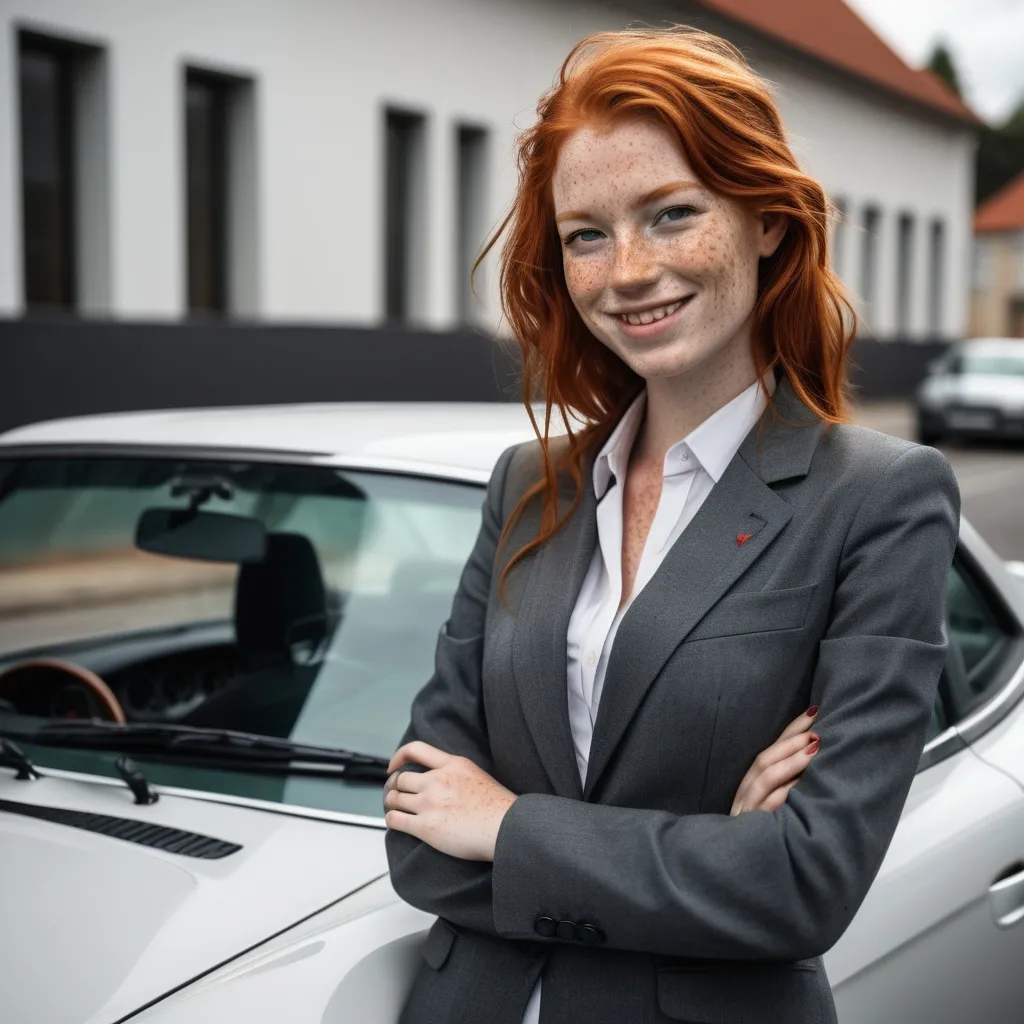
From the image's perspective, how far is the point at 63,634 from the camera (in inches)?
133

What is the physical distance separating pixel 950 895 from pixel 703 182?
1.26 meters

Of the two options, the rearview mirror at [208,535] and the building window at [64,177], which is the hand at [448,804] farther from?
the building window at [64,177]

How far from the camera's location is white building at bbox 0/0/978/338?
41.2 feet

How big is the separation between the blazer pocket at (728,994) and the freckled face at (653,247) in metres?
0.69

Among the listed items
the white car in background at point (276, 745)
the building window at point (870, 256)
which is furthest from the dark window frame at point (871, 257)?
the white car in background at point (276, 745)

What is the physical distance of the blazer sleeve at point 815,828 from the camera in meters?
1.48

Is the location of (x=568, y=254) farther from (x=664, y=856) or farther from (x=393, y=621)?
(x=393, y=621)

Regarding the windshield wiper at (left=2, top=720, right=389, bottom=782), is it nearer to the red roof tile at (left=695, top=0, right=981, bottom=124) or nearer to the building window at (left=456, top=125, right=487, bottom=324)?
the building window at (left=456, top=125, right=487, bottom=324)

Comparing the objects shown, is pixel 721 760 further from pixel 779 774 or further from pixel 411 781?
pixel 411 781

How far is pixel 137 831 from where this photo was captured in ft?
6.91

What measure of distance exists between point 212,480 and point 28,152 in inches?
423

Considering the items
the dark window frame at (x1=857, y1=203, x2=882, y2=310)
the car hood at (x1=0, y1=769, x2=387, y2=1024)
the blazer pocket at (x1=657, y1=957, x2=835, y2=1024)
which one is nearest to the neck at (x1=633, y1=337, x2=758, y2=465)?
the blazer pocket at (x1=657, y1=957, x2=835, y2=1024)

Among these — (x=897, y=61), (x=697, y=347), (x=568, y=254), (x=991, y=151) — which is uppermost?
(x=991, y=151)

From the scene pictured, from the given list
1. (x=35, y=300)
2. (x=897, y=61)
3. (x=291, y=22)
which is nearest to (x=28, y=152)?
(x=35, y=300)
